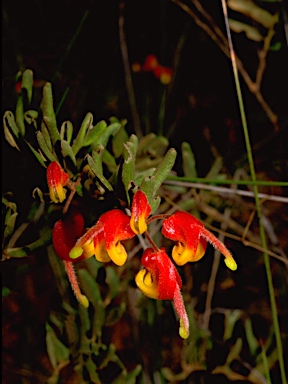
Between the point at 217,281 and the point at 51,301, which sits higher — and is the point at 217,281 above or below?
below

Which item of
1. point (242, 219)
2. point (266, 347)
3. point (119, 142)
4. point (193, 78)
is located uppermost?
point (119, 142)

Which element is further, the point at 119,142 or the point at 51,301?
the point at 51,301

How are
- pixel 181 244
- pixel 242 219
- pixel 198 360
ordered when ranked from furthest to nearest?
1. pixel 242 219
2. pixel 198 360
3. pixel 181 244

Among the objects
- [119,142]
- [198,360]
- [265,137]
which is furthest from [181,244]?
[265,137]

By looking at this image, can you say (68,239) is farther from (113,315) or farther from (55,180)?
(113,315)

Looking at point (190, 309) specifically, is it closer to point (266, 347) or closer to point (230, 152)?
point (266, 347)

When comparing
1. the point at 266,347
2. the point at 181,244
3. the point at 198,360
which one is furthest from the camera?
the point at 266,347

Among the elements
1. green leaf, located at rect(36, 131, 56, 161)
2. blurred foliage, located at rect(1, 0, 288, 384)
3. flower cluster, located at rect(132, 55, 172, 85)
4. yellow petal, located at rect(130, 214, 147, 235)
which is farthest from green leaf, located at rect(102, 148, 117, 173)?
flower cluster, located at rect(132, 55, 172, 85)

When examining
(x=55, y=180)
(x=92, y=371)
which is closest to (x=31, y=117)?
(x=55, y=180)
